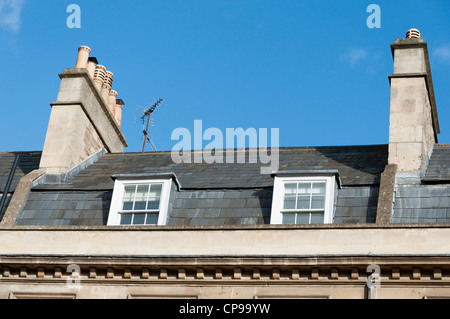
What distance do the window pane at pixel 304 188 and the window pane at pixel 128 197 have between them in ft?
11.9

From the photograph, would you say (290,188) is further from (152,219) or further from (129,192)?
(129,192)

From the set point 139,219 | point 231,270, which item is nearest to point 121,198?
point 139,219

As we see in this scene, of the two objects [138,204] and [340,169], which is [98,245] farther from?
[340,169]

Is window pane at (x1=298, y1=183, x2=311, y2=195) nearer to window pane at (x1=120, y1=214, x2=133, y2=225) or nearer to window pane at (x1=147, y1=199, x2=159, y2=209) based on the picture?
window pane at (x1=147, y1=199, x2=159, y2=209)

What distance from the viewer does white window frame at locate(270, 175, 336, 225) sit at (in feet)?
65.3

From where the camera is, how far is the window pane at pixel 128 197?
69.6ft

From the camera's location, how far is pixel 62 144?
23.5 metres

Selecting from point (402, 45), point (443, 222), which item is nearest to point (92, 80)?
point (402, 45)

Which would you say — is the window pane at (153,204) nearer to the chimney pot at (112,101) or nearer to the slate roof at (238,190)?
the slate roof at (238,190)

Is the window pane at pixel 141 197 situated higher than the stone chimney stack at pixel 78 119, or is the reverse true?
the stone chimney stack at pixel 78 119

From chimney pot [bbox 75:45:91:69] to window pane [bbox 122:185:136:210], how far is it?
16.1ft

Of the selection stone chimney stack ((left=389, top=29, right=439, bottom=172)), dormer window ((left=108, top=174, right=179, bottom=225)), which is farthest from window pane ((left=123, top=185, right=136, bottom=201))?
stone chimney stack ((left=389, top=29, right=439, bottom=172))

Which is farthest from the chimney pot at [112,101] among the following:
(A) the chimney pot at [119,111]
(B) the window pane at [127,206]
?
(B) the window pane at [127,206]
